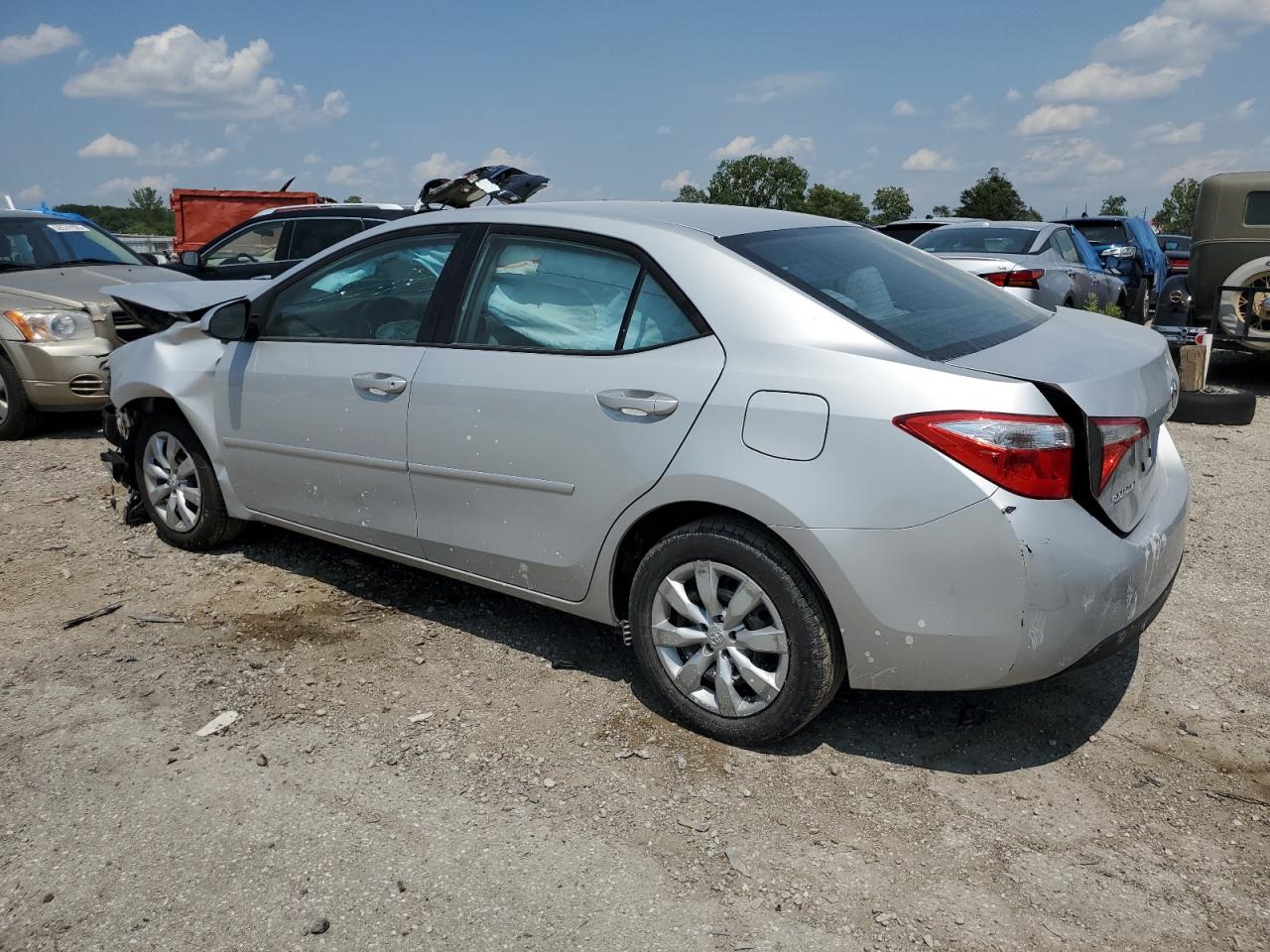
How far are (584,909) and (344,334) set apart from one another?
2.55m

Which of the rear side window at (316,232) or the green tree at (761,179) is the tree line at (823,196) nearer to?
the green tree at (761,179)

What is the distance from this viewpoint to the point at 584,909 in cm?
259

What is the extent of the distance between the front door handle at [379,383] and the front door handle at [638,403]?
935 mm

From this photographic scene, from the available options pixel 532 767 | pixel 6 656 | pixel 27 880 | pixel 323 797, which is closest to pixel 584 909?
pixel 532 767

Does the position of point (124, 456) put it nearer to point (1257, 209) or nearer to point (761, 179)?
point (1257, 209)

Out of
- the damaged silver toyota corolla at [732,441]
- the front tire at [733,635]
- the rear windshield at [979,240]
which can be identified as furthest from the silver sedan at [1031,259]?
the front tire at [733,635]

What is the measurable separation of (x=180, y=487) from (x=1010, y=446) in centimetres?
395

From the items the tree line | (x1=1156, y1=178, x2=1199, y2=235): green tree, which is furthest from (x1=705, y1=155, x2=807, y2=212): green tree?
(x1=1156, y1=178, x2=1199, y2=235): green tree

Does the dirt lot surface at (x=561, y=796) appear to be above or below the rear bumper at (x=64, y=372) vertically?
below

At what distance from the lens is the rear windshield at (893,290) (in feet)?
10.3

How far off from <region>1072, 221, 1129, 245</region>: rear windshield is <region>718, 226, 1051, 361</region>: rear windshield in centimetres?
1335

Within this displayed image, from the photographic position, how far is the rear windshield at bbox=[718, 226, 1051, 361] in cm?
313

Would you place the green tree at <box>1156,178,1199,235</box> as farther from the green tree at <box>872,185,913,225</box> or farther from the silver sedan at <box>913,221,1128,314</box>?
the silver sedan at <box>913,221,1128,314</box>

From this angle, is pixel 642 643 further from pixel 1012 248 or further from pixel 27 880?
→ pixel 1012 248
